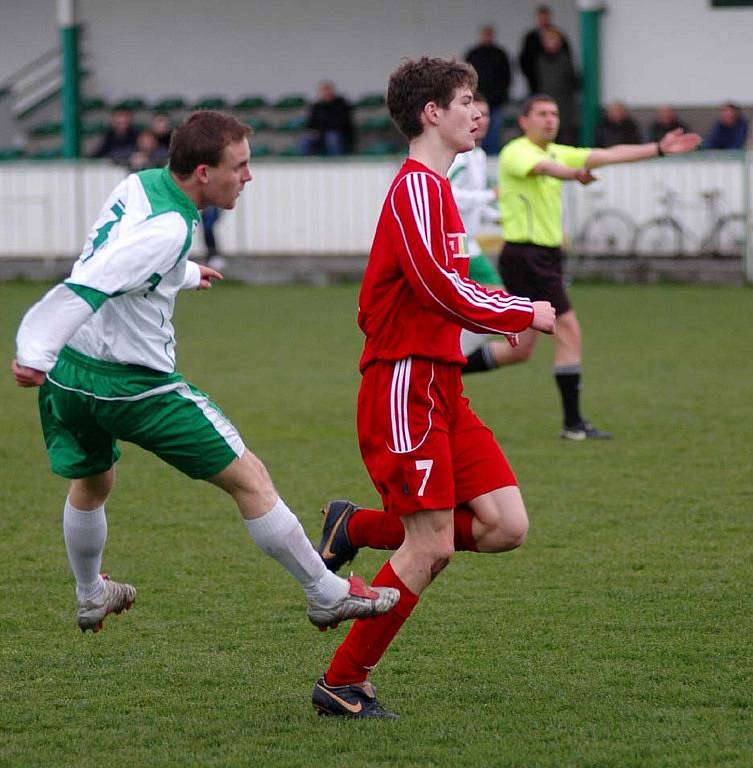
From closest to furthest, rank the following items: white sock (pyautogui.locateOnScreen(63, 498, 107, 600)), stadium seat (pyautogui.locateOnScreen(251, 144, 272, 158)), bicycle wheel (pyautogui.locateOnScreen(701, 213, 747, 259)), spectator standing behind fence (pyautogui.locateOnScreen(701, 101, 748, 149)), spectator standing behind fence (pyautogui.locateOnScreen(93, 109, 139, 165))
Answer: white sock (pyautogui.locateOnScreen(63, 498, 107, 600)) < bicycle wheel (pyautogui.locateOnScreen(701, 213, 747, 259)) < spectator standing behind fence (pyautogui.locateOnScreen(701, 101, 748, 149)) < spectator standing behind fence (pyautogui.locateOnScreen(93, 109, 139, 165)) < stadium seat (pyautogui.locateOnScreen(251, 144, 272, 158))

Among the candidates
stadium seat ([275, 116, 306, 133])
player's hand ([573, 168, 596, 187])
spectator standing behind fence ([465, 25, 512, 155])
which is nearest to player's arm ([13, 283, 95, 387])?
player's hand ([573, 168, 596, 187])

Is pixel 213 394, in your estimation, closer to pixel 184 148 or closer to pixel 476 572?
pixel 476 572

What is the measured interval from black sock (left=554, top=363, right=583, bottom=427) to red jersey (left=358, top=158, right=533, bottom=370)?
479 centimetres

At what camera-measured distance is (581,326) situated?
15.1 meters

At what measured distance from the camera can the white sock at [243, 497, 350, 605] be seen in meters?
4.32

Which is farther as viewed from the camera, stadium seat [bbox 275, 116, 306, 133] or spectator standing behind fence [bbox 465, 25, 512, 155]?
stadium seat [bbox 275, 116, 306, 133]

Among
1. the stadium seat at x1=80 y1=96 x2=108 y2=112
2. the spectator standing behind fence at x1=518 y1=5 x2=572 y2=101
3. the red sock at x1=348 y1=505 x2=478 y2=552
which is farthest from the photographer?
the stadium seat at x1=80 y1=96 x2=108 y2=112

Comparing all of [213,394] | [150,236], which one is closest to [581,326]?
[213,394]

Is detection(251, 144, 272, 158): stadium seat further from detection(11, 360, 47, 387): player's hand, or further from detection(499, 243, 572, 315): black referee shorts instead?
detection(11, 360, 47, 387): player's hand

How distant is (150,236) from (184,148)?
360mm

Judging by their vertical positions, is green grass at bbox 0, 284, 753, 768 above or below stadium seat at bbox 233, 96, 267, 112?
below

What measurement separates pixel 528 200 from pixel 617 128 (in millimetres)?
11288

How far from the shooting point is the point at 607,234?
19188 mm

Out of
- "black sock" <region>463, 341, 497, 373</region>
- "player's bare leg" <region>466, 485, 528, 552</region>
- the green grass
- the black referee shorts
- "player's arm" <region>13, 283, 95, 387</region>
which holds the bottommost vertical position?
the green grass
